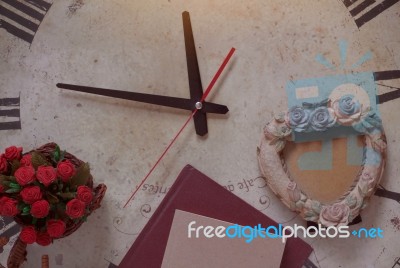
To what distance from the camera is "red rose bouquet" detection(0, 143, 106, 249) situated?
1196 millimetres

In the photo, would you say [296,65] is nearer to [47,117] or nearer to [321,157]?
[321,157]

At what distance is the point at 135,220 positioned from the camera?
4.80 ft

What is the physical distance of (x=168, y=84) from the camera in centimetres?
148

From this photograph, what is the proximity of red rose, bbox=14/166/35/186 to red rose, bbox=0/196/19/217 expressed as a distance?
53 millimetres

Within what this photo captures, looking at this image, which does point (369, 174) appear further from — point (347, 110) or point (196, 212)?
point (196, 212)

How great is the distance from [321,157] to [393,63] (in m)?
0.36

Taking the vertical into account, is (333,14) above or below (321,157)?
above

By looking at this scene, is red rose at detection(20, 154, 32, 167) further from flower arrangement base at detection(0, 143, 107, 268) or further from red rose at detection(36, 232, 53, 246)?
red rose at detection(36, 232, 53, 246)

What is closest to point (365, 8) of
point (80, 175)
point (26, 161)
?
point (80, 175)

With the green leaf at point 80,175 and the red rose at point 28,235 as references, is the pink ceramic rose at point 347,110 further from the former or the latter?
the red rose at point 28,235

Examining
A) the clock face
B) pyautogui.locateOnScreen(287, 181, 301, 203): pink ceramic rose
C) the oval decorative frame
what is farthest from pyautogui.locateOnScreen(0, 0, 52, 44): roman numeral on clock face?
pyautogui.locateOnScreen(287, 181, 301, 203): pink ceramic rose

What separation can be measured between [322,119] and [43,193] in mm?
777

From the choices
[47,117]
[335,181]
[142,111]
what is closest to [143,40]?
[142,111]

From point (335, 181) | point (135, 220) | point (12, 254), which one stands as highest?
point (335, 181)
